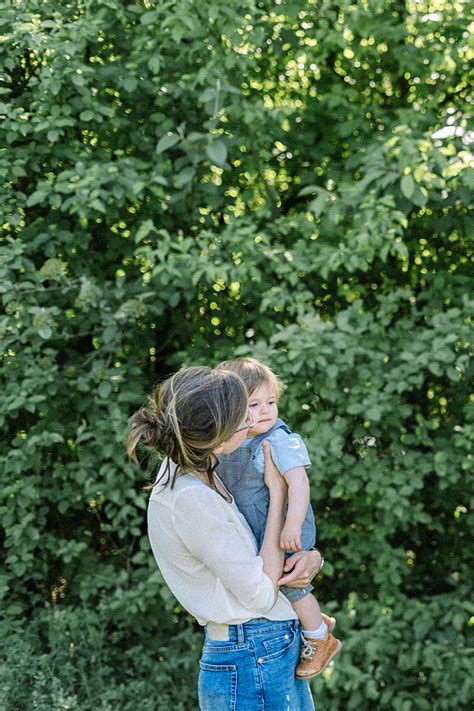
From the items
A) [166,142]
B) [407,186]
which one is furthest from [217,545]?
[166,142]

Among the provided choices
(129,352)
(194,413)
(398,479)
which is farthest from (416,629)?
(194,413)

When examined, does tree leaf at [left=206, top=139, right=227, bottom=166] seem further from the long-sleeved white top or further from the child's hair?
the long-sleeved white top

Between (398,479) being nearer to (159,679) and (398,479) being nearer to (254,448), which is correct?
(159,679)

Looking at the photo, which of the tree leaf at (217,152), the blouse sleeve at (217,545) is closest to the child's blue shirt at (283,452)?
the blouse sleeve at (217,545)

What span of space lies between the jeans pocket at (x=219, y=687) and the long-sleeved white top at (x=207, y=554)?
12cm

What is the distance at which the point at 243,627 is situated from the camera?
2.45 metres

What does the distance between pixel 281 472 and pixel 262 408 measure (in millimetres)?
166

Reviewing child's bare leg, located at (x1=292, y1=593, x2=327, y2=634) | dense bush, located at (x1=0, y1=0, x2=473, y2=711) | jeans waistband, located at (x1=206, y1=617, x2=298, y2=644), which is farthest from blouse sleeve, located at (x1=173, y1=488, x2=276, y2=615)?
dense bush, located at (x1=0, y1=0, x2=473, y2=711)

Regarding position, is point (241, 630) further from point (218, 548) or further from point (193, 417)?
point (193, 417)

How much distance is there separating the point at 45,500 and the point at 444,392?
1995 mm

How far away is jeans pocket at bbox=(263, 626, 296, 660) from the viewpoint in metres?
2.46

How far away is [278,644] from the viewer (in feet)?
8.14

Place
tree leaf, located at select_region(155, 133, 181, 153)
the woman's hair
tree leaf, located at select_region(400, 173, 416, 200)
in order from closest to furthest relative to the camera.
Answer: the woman's hair < tree leaf, located at select_region(400, 173, 416, 200) < tree leaf, located at select_region(155, 133, 181, 153)

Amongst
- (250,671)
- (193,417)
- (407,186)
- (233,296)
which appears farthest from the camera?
(233,296)
